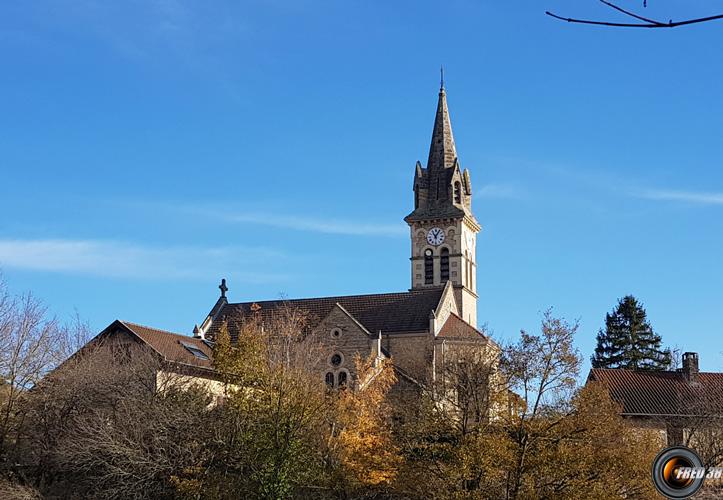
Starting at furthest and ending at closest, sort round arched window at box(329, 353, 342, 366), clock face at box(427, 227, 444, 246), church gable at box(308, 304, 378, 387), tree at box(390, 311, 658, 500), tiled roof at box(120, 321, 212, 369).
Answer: clock face at box(427, 227, 444, 246)
round arched window at box(329, 353, 342, 366)
church gable at box(308, 304, 378, 387)
tiled roof at box(120, 321, 212, 369)
tree at box(390, 311, 658, 500)

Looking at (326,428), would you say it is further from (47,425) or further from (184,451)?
(47,425)

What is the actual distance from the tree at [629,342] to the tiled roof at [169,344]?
128ft

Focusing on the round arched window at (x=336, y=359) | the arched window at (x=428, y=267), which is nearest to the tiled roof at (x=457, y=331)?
the round arched window at (x=336, y=359)

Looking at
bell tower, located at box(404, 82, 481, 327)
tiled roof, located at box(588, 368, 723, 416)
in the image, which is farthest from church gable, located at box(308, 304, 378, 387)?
tiled roof, located at box(588, 368, 723, 416)

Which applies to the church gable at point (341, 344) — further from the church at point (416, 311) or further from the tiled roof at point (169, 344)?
the tiled roof at point (169, 344)

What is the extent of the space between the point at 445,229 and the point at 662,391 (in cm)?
2320

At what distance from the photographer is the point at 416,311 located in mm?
55844

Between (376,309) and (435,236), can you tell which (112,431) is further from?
(435,236)

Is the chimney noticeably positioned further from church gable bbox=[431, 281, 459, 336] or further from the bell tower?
the bell tower

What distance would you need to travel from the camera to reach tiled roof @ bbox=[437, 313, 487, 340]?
2115 inches

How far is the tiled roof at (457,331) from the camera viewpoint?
53.7 meters

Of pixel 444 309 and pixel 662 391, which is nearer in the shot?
pixel 662 391

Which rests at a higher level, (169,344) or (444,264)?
(444,264)

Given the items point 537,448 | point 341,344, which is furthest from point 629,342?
point 537,448
